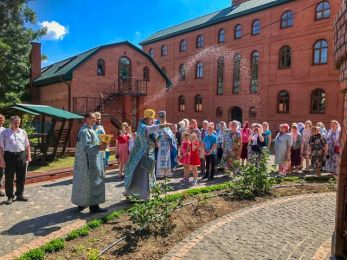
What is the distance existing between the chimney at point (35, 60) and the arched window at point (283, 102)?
19.7 meters

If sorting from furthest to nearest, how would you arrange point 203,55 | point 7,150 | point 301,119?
point 203,55 → point 301,119 → point 7,150

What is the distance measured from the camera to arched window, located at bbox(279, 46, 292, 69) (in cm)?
2627

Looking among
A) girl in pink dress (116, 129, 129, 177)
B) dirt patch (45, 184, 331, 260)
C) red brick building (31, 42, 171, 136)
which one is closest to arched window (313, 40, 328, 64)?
red brick building (31, 42, 171, 136)

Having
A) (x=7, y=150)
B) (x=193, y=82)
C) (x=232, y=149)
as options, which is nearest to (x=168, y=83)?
(x=193, y=82)

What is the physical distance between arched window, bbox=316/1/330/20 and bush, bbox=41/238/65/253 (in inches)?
961

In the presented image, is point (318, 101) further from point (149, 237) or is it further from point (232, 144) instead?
point (149, 237)

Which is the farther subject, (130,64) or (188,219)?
(130,64)

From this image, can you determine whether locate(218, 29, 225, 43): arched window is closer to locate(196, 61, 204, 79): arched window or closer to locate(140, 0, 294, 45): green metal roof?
locate(140, 0, 294, 45): green metal roof

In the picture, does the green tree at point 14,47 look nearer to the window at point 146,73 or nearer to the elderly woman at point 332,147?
the window at point 146,73

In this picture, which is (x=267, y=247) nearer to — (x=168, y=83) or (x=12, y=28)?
(x=12, y=28)

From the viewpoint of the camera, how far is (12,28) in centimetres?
2084

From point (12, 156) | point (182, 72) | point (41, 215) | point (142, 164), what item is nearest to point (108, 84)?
point (182, 72)

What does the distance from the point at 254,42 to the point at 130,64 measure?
10935mm

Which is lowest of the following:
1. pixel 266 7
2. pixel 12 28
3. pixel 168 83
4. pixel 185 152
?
pixel 185 152
